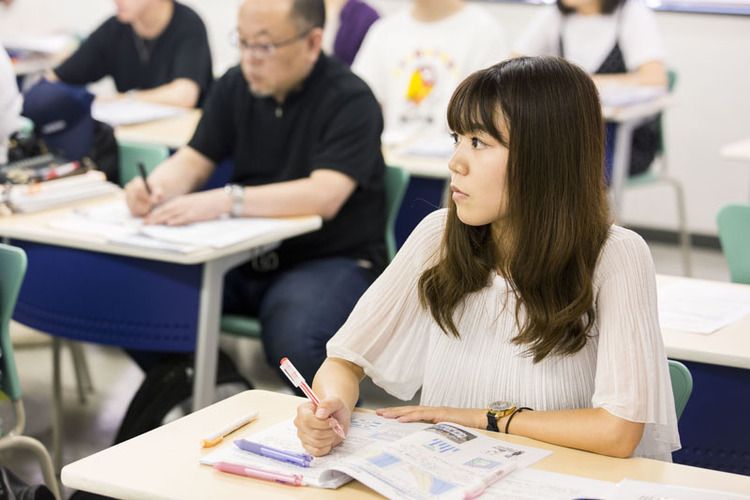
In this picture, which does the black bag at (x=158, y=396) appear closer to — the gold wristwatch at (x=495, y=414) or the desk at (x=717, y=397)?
the desk at (x=717, y=397)

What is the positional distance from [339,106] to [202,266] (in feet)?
2.18

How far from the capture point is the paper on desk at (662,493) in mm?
1514

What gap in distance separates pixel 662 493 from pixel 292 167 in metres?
2.01

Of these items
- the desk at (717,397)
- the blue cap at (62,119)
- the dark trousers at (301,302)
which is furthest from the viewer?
the blue cap at (62,119)

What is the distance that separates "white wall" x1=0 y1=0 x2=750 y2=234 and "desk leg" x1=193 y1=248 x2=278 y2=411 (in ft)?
11.1

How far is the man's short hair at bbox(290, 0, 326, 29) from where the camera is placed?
3316 mm

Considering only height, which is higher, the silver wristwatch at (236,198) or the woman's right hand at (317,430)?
the woman's right hand at (317,430)

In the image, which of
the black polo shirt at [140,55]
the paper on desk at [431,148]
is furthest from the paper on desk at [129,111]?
the paper on desk at [431,148]

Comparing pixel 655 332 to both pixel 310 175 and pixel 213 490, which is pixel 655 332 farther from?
pixel 310 175

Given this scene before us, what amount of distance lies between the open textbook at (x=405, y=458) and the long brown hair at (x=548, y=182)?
22 centimetres

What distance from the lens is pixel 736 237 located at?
2832mm

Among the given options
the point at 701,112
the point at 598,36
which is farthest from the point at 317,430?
the point at 701,112

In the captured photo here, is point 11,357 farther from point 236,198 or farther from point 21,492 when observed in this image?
point 236,198

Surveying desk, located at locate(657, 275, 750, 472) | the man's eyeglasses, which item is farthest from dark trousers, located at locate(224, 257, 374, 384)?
desk, located at locate(657, 275, 750, 472)
